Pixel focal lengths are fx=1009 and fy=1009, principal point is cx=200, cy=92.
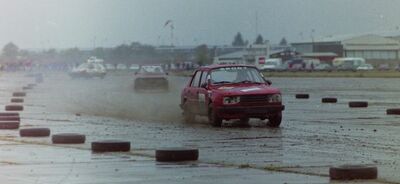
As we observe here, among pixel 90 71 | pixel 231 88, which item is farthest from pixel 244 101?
pixel 90 71

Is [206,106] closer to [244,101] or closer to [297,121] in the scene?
[244,101]

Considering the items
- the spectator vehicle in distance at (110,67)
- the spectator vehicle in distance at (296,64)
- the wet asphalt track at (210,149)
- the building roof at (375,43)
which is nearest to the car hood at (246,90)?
the wet asphalt track at (210,149)

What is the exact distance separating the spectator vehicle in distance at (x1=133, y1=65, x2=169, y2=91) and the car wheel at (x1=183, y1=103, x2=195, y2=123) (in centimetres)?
2579

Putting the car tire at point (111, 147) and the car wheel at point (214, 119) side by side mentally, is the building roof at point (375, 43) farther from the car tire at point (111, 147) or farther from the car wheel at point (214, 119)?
the car tire at point (111, 147)

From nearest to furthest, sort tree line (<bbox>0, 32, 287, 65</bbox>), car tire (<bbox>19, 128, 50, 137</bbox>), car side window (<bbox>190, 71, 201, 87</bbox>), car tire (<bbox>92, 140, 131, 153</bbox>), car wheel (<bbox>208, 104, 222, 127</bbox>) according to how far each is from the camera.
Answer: car tire (<bbox>92, 140, 131, 153</bbox>), car tire (<bbox>19, 128, 50, 137</bbox>), car wheel (<bbox>208, 104, 222, 127</bbox>), car side window (<bbox>190, 71, 201, 87</bbox>), tree line (<bbox>0, 32, 287, 65</bbox>)

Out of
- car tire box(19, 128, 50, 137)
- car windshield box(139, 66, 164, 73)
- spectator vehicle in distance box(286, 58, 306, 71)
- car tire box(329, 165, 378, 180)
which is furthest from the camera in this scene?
spectator vehicle in distance box(286, 58, 306, 71)

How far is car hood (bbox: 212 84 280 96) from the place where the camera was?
24.4m

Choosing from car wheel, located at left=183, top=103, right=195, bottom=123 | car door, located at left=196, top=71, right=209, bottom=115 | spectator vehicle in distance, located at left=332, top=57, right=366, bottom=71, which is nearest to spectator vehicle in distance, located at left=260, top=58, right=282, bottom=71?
spectator vehicle in distance, located at left=332, top=57, right=366, bottom=71

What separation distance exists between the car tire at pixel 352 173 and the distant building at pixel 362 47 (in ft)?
527

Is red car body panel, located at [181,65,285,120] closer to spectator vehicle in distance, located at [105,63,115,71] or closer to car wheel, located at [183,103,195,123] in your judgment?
car wheel, located at [183,103,195,123]

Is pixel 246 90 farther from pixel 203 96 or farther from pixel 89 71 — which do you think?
pixel 89 71

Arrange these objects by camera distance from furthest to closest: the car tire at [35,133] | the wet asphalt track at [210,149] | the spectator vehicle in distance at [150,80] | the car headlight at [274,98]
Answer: the spectator vehicle in distance at [150,80] → the car headlight at [274,98] → the car tire at [35,133] → the wet asphalt track at [210,149]

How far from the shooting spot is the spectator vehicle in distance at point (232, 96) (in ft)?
79.8

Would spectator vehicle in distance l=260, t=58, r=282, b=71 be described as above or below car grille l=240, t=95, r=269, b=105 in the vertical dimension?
below
